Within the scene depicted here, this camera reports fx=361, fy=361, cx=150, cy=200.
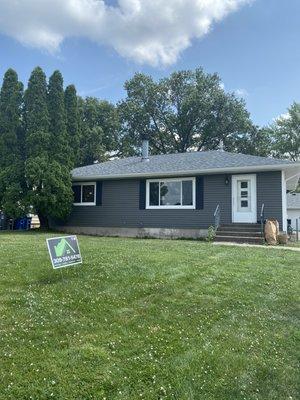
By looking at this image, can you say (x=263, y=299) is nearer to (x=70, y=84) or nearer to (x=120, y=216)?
(x=120, y=216)

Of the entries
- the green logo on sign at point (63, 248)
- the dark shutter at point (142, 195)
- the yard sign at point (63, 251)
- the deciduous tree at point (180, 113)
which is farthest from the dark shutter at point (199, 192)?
the deciduous tree at point (180, 113)

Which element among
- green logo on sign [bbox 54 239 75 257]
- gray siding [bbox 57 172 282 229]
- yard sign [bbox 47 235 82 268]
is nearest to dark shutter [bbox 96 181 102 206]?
gray siding [bbox 57 172 282 229]

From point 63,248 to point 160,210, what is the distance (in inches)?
401

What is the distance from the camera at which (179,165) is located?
16.8m

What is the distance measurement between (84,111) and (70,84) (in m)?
18.1

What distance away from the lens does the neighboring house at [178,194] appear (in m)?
14.6

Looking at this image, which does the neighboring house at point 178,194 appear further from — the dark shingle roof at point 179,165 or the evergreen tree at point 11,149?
the evergreen tree at point 11,149

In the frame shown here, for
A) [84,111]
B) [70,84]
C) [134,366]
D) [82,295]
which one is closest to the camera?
[134,366]

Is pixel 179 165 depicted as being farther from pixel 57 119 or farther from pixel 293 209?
pixel 293 209

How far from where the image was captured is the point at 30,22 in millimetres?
11523

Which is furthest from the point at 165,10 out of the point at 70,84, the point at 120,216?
the point at 120,216

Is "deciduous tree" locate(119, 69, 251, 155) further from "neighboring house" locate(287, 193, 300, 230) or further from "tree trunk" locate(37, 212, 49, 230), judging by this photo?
"tree trunk" locate(37, 212, 49, 230)

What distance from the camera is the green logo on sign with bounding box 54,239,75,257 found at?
20.5 feet

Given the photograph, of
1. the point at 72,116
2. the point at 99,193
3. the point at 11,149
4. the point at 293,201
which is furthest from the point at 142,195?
the point at 293,201
